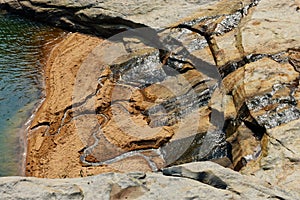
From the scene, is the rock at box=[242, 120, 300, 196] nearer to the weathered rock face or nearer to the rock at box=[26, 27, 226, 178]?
the weathered rock face

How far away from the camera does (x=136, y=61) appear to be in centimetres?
959

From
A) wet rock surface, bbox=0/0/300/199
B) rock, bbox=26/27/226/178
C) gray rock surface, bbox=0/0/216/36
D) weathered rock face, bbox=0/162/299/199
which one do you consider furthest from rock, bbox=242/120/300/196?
gray rock surface, bbox=0/0/216/36

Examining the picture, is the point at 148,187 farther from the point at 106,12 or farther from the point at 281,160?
the point at 106,12

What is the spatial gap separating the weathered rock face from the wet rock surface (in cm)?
6

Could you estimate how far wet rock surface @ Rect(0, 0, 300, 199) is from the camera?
644 centimetres

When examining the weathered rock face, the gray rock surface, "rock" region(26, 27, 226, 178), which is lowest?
"rock" region(26, 27, 226, 178)

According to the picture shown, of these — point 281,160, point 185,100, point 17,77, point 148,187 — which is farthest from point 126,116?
point 148,187

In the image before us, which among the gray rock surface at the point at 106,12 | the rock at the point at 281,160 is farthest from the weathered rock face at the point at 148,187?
the gray rock surface at the point at 106,12

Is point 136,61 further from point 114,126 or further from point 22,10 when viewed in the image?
point 22,10

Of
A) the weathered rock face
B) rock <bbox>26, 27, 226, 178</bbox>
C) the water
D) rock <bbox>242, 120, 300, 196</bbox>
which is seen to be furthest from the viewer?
the water

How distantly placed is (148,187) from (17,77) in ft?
18.6

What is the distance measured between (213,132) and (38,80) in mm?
3863

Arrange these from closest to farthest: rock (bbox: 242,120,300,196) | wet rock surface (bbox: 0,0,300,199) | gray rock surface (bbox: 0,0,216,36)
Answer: rock (bbox: 242,120,300,196) → wet rock surface (bbox: 0,0,300,199) → gray rock surface (bbox: 0,0,216,36)

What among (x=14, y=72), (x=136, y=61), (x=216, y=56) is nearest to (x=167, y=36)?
(x=136, y=61)
